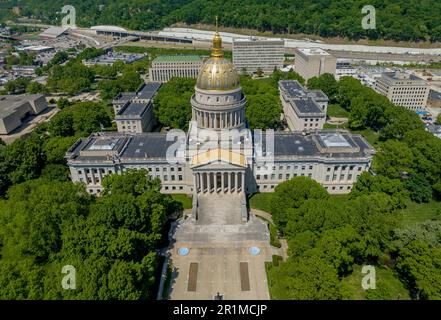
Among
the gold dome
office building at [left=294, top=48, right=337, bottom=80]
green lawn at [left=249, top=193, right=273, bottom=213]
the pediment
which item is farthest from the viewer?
office building at [left=294, top=48, right=337, bottom=80]

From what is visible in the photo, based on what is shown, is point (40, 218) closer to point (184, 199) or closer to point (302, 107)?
point (184, 199)

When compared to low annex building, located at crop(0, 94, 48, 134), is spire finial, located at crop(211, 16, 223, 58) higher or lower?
higher

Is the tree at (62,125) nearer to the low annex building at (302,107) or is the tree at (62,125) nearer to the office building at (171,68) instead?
the low annex building at (302,107)

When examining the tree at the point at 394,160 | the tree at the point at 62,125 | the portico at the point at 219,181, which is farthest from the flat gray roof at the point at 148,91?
the tree at the point at 394,160

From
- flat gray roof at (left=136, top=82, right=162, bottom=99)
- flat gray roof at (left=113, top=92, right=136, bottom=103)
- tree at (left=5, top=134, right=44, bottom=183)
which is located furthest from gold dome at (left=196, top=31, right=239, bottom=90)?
flat gray roof at (left=113, top=92, right=136, bottom=103)

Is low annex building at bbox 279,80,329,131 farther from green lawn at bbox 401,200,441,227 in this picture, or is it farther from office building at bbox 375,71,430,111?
green lawn at bbox 401,200,441,227

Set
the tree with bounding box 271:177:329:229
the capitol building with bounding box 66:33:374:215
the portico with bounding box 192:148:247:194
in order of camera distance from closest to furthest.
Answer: the tree with bounding box 271:177:329:229 → the portico with bounding box 192:148:247:194 → the capitol building with bounding box 66:33:374:215

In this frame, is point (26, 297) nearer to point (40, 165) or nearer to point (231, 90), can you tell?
point (40, 165)
